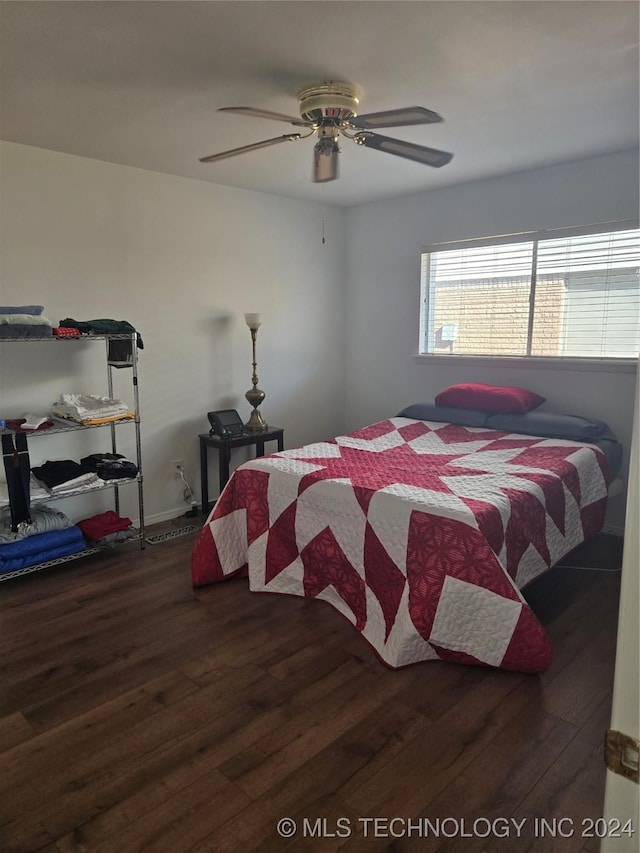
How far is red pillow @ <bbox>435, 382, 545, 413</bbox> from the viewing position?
3.79 meters

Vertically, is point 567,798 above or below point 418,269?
below

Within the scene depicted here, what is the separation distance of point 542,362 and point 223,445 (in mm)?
2266

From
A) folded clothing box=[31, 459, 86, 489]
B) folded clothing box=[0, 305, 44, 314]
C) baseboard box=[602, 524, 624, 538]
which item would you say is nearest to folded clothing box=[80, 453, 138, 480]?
folded clothing box=[31, 459, 86, 489]

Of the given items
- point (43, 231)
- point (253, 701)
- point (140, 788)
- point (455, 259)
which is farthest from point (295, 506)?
point (455, 259)

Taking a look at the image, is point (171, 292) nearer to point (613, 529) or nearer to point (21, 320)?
point (21, 320)

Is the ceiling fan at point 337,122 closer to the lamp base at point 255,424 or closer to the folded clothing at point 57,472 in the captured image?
the folded clothing at point 57,472

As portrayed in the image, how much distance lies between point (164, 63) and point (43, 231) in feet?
4.78

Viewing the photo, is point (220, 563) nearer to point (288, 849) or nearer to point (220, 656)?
point (220, 656)

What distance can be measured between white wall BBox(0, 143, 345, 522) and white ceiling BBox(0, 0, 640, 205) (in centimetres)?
32

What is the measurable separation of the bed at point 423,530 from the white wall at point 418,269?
0.39 m

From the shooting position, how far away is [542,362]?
12.9 feet

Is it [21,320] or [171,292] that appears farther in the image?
[171,292]

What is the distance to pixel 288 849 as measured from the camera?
4.83 ft

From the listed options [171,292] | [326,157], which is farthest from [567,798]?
[171,292]
